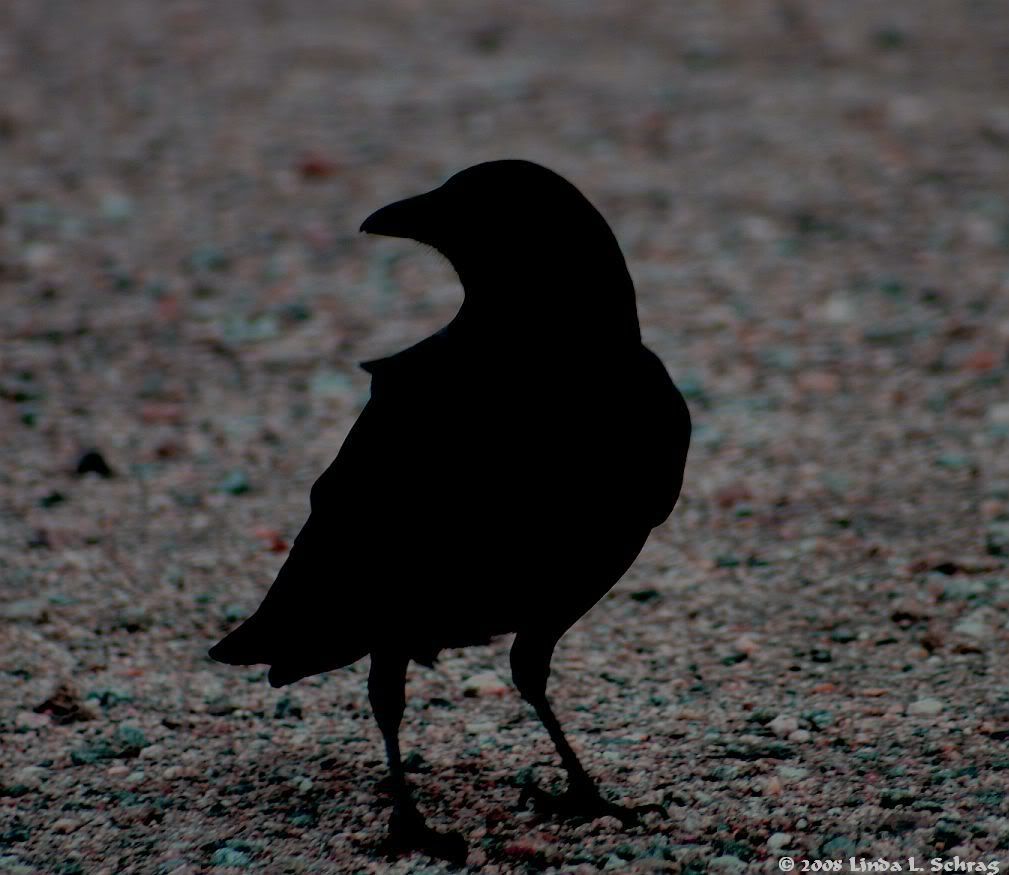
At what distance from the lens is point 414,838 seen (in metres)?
3.54

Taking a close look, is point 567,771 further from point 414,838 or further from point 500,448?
point 500,448

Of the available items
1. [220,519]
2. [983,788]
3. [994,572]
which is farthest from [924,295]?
[983,788]

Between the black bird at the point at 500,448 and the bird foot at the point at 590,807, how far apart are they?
0.50 metres

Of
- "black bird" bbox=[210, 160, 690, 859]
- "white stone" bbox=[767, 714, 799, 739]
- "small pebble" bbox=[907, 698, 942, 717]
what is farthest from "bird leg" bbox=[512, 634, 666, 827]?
"small pebble" bbox=[907, 698, 942, 717]

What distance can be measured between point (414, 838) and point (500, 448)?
967mm

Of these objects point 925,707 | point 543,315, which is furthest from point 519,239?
point 925,707

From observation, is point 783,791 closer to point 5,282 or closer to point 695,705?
point 695,705

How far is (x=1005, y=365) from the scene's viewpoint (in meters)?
7.01

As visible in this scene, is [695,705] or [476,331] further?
[695,705]

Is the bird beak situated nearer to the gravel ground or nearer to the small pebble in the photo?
the gravel ground

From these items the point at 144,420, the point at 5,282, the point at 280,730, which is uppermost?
the point at 5,282

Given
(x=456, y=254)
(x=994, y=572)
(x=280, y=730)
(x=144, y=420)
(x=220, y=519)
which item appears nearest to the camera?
(x=456, y=254)

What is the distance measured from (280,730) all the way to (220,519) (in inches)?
66.0

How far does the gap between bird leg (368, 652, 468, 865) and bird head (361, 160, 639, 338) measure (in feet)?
2.72
